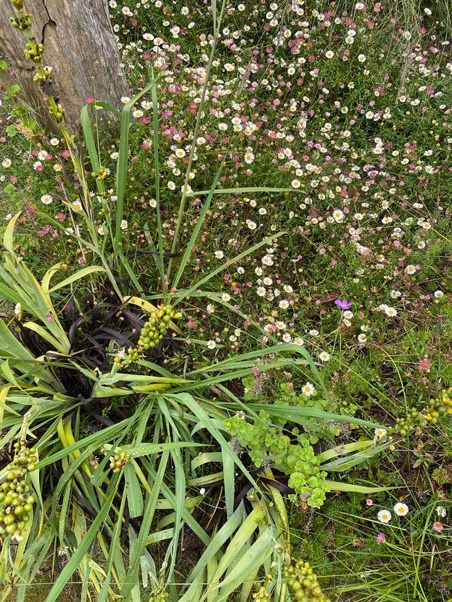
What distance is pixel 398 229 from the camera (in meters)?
2.84

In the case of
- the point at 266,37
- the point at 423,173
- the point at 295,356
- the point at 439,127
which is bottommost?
the point at 295,356

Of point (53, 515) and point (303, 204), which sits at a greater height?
point (303, 204)

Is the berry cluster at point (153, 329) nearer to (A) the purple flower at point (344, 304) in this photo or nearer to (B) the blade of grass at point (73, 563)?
(B) the blade of grass at point (73, 563)

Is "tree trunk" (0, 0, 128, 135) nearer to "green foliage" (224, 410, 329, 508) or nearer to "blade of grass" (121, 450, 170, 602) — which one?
"green foliage" (224, 410, 329, 508)

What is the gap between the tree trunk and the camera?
2332 mm

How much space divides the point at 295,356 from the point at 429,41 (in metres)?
3.85

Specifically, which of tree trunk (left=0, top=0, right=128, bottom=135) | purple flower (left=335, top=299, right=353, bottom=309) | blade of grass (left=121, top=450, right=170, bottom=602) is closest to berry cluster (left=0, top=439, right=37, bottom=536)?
blade of grass (left=121, top=450, right=170, bottom=602)

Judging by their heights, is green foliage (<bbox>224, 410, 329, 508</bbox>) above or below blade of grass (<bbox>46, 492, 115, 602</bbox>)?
below

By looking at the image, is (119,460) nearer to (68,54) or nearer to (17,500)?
(17,500)

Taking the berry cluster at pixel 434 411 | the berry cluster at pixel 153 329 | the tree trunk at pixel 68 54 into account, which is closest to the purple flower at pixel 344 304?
the berry cluster at pixel 434 411

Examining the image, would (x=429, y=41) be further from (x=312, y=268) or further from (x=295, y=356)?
(x=295, y=356)

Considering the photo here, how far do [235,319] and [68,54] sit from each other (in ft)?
6.64

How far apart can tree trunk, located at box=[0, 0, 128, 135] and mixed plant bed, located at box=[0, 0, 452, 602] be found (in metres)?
0.14

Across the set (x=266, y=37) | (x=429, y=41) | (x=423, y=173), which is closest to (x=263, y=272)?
(x=423, y=173)
